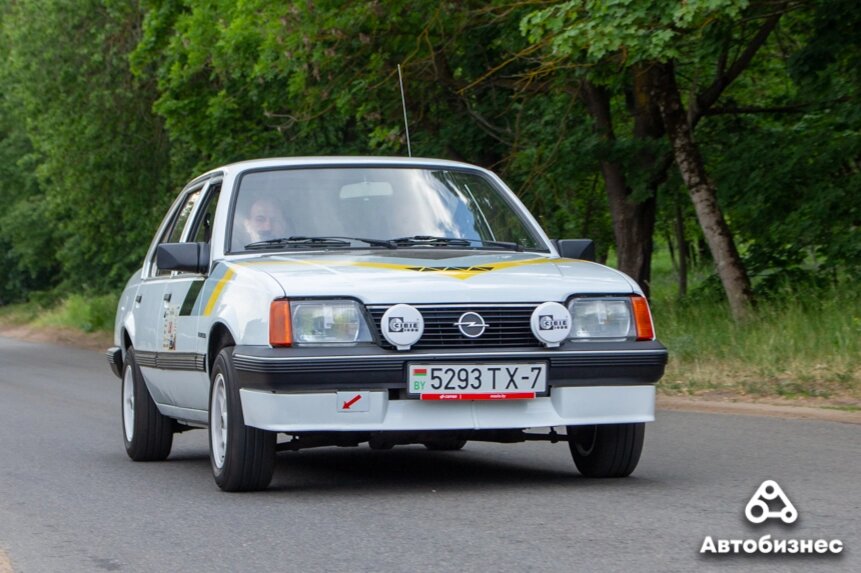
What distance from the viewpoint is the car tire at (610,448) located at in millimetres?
8031

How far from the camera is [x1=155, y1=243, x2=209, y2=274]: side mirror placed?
8.34 metres

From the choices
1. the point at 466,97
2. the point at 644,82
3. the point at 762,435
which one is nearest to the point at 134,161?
the point at 466,97

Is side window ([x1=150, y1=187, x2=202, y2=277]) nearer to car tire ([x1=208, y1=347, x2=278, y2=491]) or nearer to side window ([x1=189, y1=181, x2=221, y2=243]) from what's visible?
side window ([x1=189, y1=181, x2=221, y2=243])

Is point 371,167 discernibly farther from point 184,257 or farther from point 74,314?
point 74,314

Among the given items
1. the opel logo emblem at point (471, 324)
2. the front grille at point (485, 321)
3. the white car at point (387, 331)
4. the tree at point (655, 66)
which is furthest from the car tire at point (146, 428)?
the tree at point (655, 66)

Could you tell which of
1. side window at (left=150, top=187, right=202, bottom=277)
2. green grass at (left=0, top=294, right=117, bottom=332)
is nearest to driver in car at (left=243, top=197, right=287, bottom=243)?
side window at (left=150, top=187, right=202, bottom=277)

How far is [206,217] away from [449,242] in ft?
4.95

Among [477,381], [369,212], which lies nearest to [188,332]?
[369,212]

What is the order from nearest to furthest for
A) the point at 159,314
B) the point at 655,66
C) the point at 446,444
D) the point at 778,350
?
the point at 446,444 < the point at 159,314 < the point at 778,350 < the point at 655,66

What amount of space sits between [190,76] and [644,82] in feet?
33.7

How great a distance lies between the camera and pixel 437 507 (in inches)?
283

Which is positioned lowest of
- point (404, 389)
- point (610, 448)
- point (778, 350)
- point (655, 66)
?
point (778, 350)

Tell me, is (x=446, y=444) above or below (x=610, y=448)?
below

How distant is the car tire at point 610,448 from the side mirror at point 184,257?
210 cm
